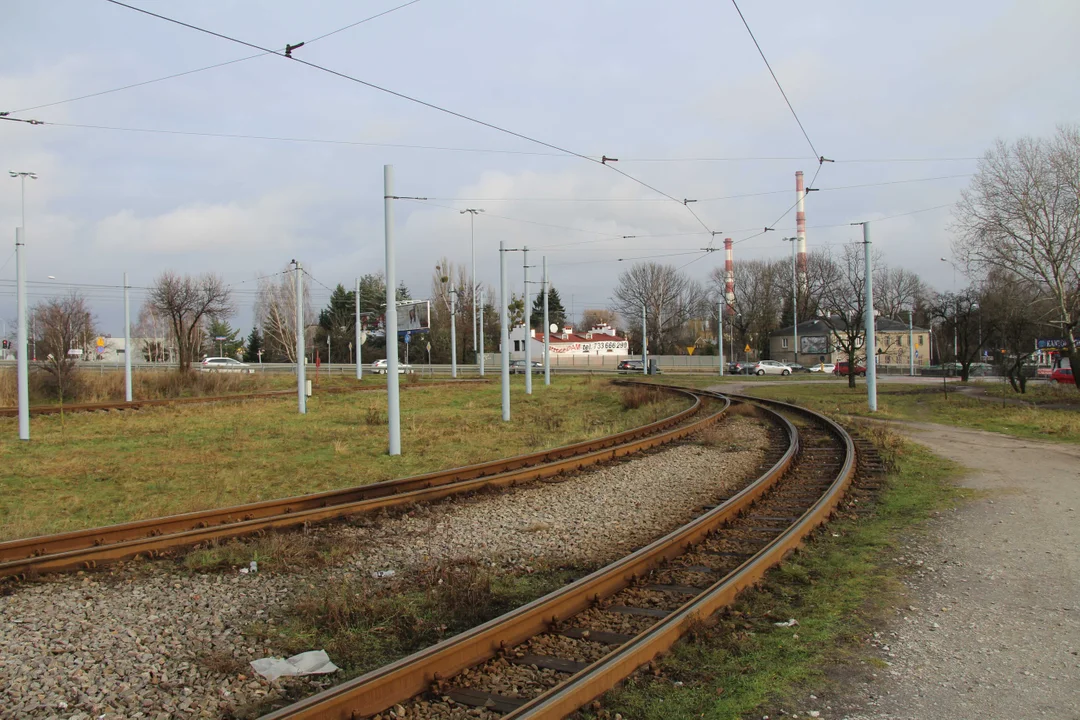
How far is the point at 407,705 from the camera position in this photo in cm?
443

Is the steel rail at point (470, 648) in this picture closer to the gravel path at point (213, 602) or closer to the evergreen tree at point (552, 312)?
the gravel path at point (213, 602)

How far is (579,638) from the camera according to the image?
5461mm

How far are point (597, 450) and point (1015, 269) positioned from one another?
26.9 m

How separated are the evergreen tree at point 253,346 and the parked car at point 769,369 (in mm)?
65477

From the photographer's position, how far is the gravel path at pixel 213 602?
4.61m

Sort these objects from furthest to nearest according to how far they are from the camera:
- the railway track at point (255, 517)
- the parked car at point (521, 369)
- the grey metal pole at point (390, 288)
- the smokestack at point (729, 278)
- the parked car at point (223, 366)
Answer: the smokestack at point (729, 278)
the parked car at point (521, 369)
the parked car at point (223, 366)
the grey metal pole at point (390, 288)
the railway track at point (255, 517)

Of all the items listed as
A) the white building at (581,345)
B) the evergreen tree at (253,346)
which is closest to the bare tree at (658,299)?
the white building at (581,345)

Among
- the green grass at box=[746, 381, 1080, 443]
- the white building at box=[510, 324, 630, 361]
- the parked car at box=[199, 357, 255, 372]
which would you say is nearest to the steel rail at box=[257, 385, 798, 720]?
the green grass at box=[746, 381, 1080, 443]

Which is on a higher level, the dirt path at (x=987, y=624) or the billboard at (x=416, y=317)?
the billboard at (x=416, y=317)

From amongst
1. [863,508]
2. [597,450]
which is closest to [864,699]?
[863,508]

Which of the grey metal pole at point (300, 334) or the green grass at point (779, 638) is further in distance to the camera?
the grey metal pole at point (300, 334)

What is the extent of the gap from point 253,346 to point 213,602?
105 m

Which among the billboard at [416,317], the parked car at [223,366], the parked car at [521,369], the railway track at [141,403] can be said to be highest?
the billboard at [416,317]

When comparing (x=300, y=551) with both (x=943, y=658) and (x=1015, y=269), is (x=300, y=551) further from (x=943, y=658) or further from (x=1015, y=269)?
(x=1015, y=269)
